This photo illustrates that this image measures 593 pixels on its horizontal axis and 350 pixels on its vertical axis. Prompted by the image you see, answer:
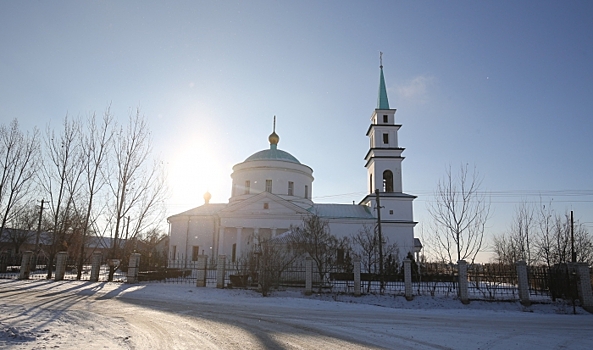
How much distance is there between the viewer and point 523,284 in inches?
601

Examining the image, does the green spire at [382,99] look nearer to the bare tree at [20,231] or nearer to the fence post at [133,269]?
the fence post at [133,269]

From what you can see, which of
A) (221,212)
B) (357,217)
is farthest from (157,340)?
(357,217)

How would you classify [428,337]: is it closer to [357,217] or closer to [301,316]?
[301,316]

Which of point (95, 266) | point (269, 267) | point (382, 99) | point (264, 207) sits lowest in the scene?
point (95, 266)

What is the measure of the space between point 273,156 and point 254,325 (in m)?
29.2

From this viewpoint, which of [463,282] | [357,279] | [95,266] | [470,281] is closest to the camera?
[463,282]

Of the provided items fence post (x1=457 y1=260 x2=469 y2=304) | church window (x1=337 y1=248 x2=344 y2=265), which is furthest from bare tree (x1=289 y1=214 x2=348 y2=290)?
fence post (x1=457 y1=260 x2=469 y2=304)

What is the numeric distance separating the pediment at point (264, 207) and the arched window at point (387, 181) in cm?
794

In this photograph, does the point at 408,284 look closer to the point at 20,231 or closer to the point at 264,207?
the point at 264,207

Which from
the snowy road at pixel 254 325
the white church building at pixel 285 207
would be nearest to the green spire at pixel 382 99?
the white church building at pixel 285 207

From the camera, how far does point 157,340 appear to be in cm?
725

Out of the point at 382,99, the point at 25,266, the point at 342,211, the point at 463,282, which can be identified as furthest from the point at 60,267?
the point at 382,99

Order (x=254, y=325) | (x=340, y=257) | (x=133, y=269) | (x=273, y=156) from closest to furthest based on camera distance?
(x=254, y=325) < (x=133, y=269) < (x=340, y=257) < (x=273, y=156)

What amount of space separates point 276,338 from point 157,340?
88.8 inches
